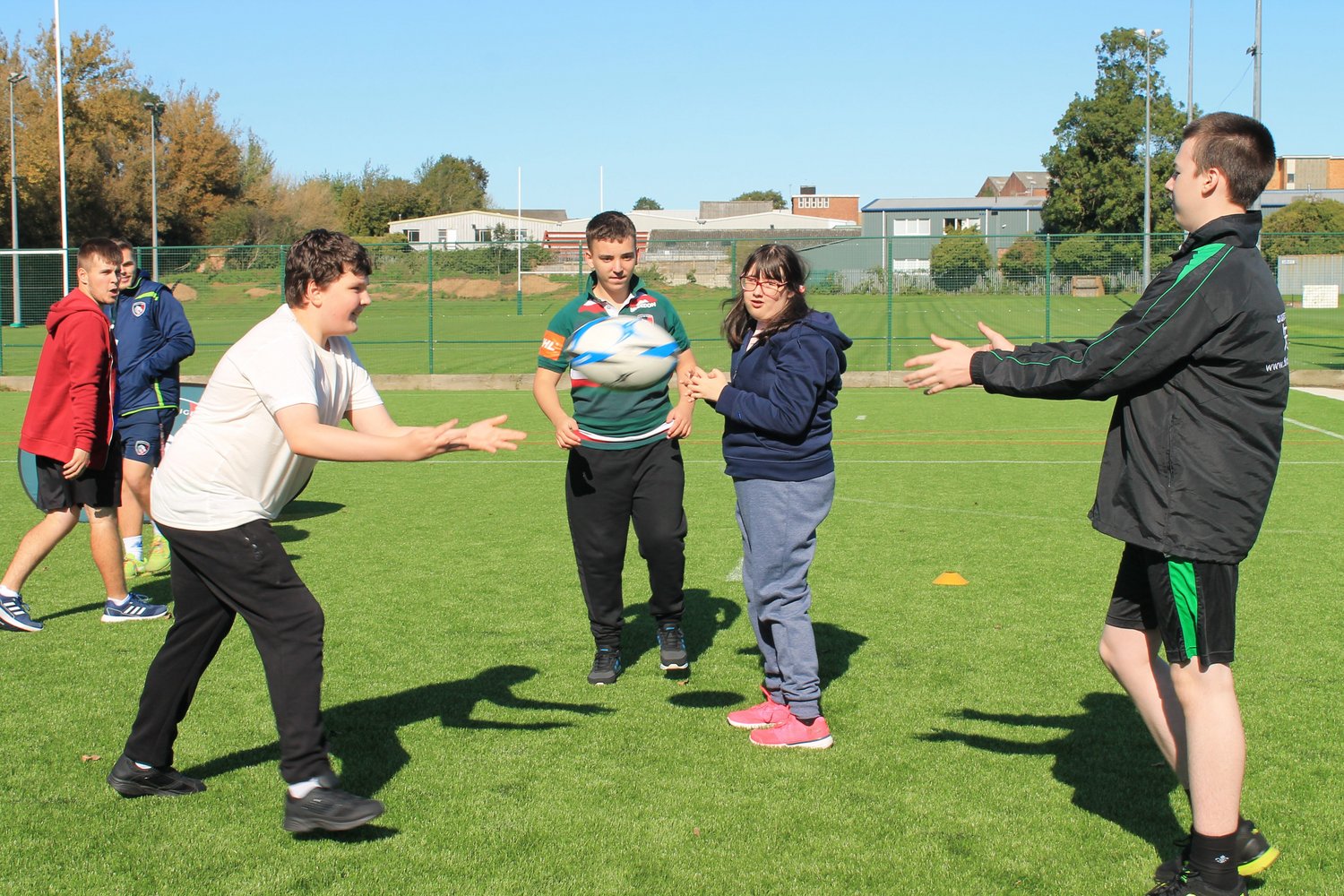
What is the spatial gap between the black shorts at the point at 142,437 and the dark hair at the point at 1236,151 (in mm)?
6279

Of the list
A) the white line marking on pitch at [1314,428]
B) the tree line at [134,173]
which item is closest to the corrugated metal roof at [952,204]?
the tree line at [134,173]

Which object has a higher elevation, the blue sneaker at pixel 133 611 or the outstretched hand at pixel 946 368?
the outstretched hand at pixel 946 368

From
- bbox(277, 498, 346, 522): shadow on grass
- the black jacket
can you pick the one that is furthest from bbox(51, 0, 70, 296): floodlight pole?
the black jacket

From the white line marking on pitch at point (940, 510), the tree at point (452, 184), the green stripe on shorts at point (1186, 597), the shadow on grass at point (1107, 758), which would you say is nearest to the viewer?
the green stripe on shorts at point (1186, 597)

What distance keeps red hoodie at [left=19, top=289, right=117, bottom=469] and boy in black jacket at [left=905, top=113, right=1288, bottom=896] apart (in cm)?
487

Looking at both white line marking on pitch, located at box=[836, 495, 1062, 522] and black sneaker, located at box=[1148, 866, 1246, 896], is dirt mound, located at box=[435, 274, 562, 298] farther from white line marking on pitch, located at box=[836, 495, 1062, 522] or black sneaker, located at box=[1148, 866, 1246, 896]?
black sneaker, located at box=[1148, 866, 1246, 896]

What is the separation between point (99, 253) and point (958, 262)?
81.0ft

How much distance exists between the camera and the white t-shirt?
385cm

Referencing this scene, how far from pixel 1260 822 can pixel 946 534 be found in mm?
4918

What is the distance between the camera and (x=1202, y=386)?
3340 millimetres

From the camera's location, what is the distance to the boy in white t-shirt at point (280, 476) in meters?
3.81

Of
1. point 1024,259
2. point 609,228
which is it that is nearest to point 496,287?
point 1024,259

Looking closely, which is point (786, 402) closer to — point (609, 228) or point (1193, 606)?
point (609, 228)

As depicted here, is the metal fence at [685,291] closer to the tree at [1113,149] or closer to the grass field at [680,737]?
the grass field at [680,737]
